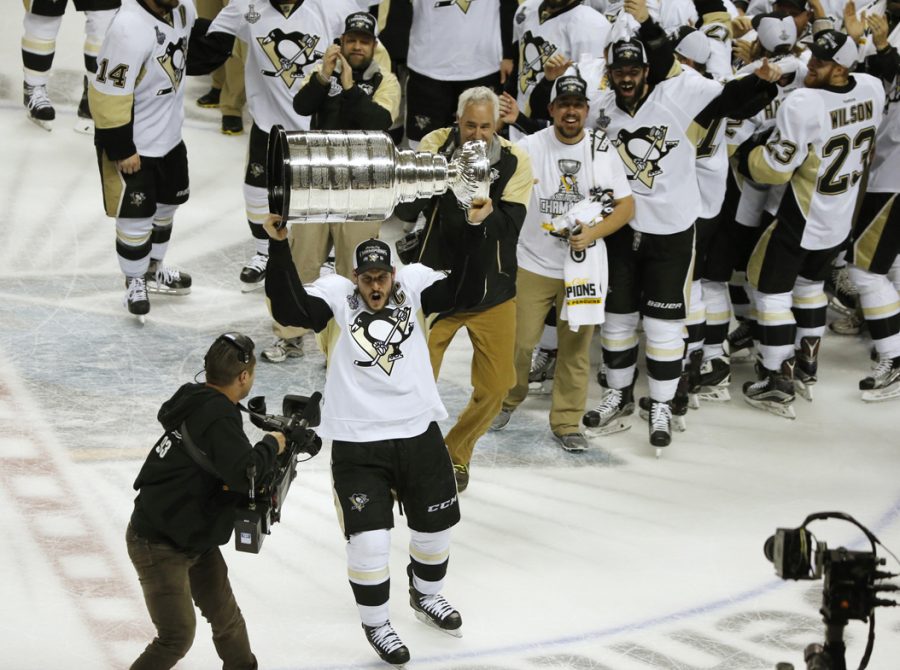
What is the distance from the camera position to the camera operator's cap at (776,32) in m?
6.45

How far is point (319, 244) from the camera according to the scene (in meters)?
6.50

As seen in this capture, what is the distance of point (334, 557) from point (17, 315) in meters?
2.62

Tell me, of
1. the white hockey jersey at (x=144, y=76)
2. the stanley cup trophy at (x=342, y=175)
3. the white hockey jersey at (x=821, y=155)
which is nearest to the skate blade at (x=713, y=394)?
the white hockey jersey at (x=821, y=155)

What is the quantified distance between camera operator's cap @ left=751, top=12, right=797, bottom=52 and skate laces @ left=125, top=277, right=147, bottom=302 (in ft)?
Answer: 10.4

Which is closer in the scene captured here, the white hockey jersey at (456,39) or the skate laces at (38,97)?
the white hockey jersey at (456,39)

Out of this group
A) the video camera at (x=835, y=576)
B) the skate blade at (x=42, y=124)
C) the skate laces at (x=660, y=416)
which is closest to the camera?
the video camera at (x=835, y=576)

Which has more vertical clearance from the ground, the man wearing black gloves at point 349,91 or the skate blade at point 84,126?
the man wearing black gloves at point 349,91

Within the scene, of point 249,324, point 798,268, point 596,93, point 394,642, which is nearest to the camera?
point 394,642

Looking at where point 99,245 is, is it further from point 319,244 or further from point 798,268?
→ point 798,268

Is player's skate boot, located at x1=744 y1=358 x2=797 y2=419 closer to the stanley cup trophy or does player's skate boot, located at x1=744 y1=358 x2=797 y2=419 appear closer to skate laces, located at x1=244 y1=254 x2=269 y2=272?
skate laces, located at x1=244 y1=254 x2=269 y2=272

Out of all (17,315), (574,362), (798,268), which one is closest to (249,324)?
(17,315)

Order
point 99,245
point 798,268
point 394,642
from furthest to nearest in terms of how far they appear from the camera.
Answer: point 99,245, point 798,268, point 394,642

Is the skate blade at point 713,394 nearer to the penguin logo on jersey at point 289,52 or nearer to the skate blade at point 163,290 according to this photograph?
the penguin logo on jersey at point 289,52

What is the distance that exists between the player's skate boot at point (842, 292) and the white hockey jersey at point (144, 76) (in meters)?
3.56
